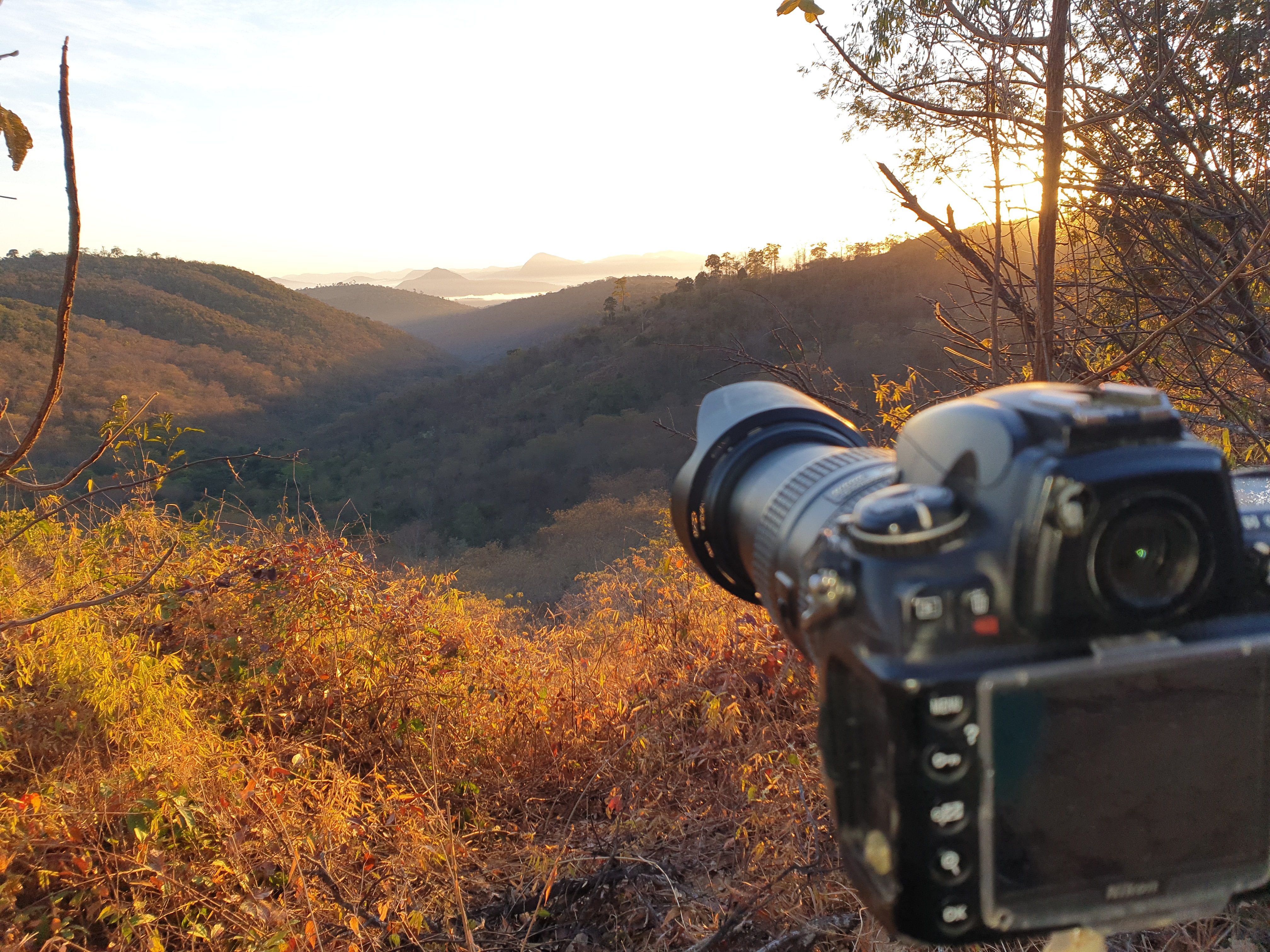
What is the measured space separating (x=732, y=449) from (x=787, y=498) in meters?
0.20

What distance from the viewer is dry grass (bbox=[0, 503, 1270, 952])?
5.30 ft

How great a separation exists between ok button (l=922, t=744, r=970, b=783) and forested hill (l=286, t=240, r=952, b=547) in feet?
53.1

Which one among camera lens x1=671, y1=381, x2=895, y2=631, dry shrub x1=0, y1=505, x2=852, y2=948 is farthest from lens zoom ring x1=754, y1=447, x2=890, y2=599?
dry shrub x1=0, y1=505, x2=852, y2=948

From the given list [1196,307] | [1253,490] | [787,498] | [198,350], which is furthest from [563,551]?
[198,350]

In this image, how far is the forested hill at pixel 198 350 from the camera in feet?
74.6

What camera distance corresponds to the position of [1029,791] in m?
0.64

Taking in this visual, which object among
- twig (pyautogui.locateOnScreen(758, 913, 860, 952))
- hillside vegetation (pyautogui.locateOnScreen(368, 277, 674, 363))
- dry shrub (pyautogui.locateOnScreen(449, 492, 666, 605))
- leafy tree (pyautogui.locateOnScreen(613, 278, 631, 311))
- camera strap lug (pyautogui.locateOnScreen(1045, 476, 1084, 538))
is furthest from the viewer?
hillside vegetation (pyautogui.locateOnScreen(368, 277, 674, 363))

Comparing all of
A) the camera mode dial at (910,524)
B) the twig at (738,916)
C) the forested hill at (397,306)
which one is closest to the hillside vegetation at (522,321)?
the forested hill at (397,306)

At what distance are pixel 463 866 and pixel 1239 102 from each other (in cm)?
365

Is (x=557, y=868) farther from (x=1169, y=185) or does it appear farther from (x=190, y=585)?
(x=1169, y=185)

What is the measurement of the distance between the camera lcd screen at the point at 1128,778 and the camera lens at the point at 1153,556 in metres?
0.06

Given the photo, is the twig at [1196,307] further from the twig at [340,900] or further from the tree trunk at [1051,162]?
the twig at [340,900]

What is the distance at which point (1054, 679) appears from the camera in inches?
24.3

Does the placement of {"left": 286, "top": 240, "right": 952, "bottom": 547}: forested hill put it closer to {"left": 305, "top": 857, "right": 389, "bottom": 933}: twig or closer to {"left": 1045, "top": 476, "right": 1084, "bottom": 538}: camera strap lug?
{"left": 305, "top": 857, "right": 389, "bottom": 933}: twig
